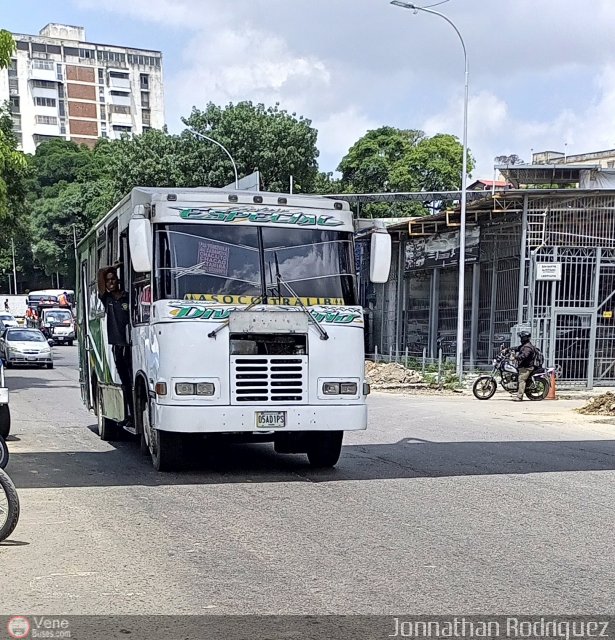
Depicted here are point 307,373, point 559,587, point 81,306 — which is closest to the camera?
point 559,587

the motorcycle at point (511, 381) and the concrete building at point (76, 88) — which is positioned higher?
the concrete building at point (76, 88)

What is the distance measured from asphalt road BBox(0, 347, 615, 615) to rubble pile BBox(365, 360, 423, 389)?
14042mm

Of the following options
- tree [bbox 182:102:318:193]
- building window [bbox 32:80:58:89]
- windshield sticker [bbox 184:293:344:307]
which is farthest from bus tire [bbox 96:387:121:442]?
building window [bbox 32:80:58:89]

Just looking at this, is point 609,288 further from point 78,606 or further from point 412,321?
point 78,606

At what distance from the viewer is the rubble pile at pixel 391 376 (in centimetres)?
2744

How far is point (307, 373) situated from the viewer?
9.73m

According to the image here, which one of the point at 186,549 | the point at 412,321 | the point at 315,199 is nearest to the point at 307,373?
the point at 315,199

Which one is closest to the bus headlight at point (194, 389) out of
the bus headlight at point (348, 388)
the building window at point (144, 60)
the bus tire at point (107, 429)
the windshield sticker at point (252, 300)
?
the windshield sticker at point (252, 300)

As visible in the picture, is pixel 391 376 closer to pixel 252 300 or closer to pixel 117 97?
pixel 252 300

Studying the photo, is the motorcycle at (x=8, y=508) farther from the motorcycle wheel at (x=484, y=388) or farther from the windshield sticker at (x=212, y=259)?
the motorcycle wheel at (x=484, y=388)

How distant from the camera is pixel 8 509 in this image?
6668 mm

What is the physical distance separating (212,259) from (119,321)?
225 centimetres

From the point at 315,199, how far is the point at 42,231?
6593 cm

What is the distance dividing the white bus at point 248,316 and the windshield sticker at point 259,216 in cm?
1
